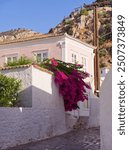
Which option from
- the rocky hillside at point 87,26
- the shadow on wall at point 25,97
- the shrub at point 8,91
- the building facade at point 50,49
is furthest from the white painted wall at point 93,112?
the rocky hillside at point 87,26

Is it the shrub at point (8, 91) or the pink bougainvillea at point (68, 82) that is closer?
the shrub at point (8, 91)

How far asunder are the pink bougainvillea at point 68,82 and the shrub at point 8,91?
3691 millimetres

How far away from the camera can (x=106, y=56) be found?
69.1m

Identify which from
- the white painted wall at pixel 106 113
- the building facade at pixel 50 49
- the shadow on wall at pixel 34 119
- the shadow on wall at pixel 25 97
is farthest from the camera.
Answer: the building facade at pixel 50 49

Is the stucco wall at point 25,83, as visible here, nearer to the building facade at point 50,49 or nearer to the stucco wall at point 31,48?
the building facade at point 50,49

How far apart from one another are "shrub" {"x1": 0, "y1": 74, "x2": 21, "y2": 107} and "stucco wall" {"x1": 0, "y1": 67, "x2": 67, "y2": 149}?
0.81m

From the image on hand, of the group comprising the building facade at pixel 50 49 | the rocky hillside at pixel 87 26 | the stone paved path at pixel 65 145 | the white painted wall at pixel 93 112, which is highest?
the rocky hillside at pixel 87 26

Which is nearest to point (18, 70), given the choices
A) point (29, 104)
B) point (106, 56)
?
point (29, 104)

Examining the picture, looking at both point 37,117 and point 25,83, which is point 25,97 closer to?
point 25,83

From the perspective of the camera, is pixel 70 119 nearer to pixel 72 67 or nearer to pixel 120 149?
pixel 72 67

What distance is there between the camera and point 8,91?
19.0 metres

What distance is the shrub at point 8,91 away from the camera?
18666mm

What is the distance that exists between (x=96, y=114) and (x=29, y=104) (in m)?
11.8

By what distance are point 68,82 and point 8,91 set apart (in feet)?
14.7
